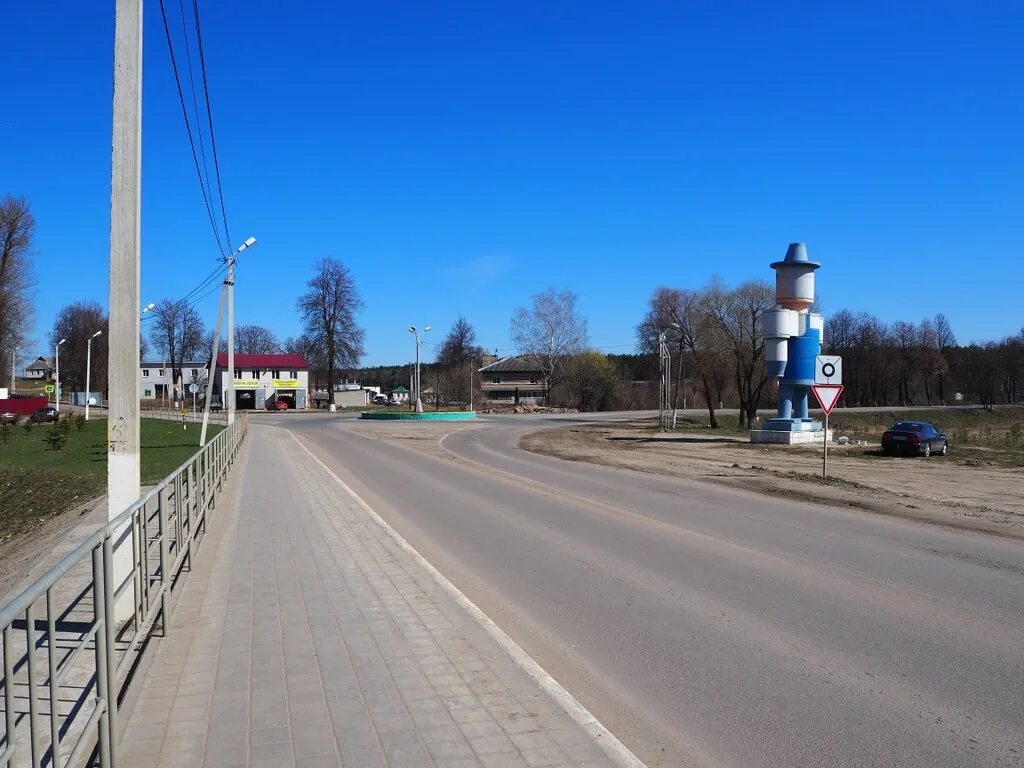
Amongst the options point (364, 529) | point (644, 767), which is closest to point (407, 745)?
point (644, 767)

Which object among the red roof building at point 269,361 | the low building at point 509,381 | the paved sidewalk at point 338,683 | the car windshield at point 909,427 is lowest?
the paved sidewalk at point 338,683

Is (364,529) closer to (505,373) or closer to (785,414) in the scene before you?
(785,414)

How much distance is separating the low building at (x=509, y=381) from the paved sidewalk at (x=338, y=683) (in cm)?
10473

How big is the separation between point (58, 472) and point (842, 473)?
902 inches

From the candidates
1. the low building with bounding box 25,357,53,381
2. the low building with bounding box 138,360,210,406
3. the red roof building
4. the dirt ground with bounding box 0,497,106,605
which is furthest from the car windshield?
the low building with bounding box 25,357,53,381

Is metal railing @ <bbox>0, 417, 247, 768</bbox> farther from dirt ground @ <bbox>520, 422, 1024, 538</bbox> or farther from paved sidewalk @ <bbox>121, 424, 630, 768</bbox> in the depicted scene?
dirt ground @ <bbox>520, 422, 1024, 538</bbox>

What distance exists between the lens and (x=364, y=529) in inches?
448

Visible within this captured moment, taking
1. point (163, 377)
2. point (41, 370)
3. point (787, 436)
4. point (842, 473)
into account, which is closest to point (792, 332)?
point (787, 436)

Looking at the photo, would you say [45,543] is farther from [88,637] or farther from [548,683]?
[548,683]

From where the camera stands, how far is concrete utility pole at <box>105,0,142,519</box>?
21.4 feet

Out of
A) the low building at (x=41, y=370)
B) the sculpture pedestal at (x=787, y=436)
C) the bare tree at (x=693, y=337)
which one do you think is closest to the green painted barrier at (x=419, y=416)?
the bare tree at (x=693, y=337)

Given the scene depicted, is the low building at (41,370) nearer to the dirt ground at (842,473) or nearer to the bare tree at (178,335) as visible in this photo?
the bare tree at (178,335)

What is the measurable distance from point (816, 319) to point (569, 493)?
2350 centimetres

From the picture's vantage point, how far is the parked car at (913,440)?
29.7 metres
